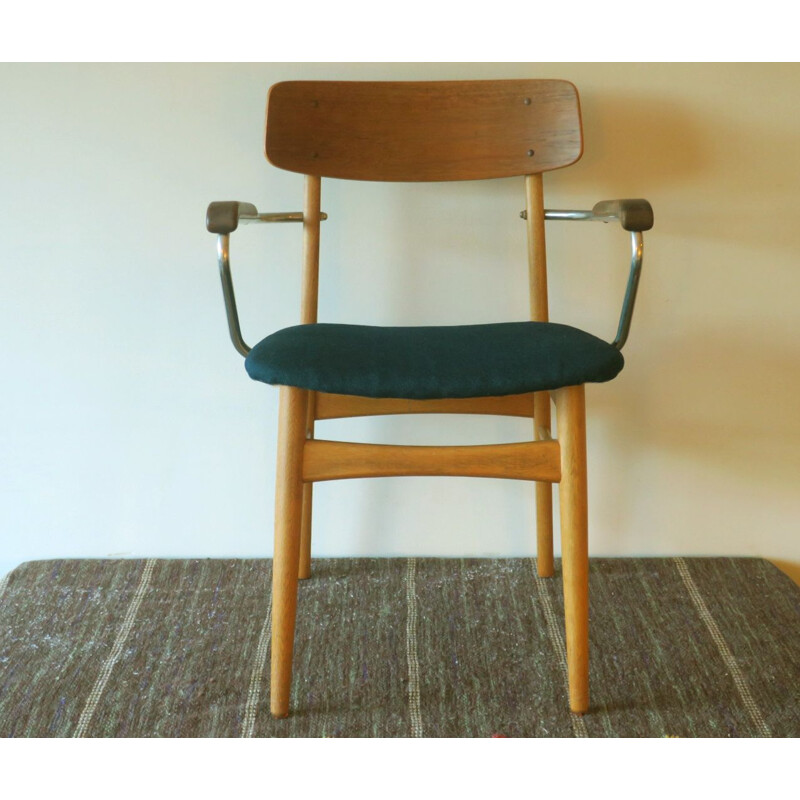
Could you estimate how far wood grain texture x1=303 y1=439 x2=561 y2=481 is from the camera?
3.79 ft

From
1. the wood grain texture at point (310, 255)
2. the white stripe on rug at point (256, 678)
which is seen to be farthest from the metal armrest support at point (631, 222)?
the white stripe on rug at point (256, 678)

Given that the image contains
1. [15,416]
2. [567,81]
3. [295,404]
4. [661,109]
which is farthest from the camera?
[15,416]

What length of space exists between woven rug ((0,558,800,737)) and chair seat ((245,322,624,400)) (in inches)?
18.9

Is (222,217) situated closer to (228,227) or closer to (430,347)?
(228,227)

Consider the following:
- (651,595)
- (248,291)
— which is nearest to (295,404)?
(248,291)

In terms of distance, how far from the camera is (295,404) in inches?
45.5

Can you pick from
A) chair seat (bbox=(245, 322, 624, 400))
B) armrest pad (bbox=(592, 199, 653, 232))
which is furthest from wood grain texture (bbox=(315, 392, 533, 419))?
armrest pad (bbox=(592, 199, 653, 232))

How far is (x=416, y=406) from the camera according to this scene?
1.33 meters

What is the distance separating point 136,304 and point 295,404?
1.74ft

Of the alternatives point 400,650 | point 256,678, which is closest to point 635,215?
point 400,650

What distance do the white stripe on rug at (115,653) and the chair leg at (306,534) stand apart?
0.28 meters

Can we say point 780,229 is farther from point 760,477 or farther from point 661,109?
point 760,477

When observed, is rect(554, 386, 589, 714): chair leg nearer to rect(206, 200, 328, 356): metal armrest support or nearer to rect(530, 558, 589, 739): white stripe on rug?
rect(530, 558, 589, 739): white stripe on rug

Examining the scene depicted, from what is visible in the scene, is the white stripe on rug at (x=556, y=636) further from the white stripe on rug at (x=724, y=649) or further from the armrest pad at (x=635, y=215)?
the armrest pad at (x=635, y=215)
